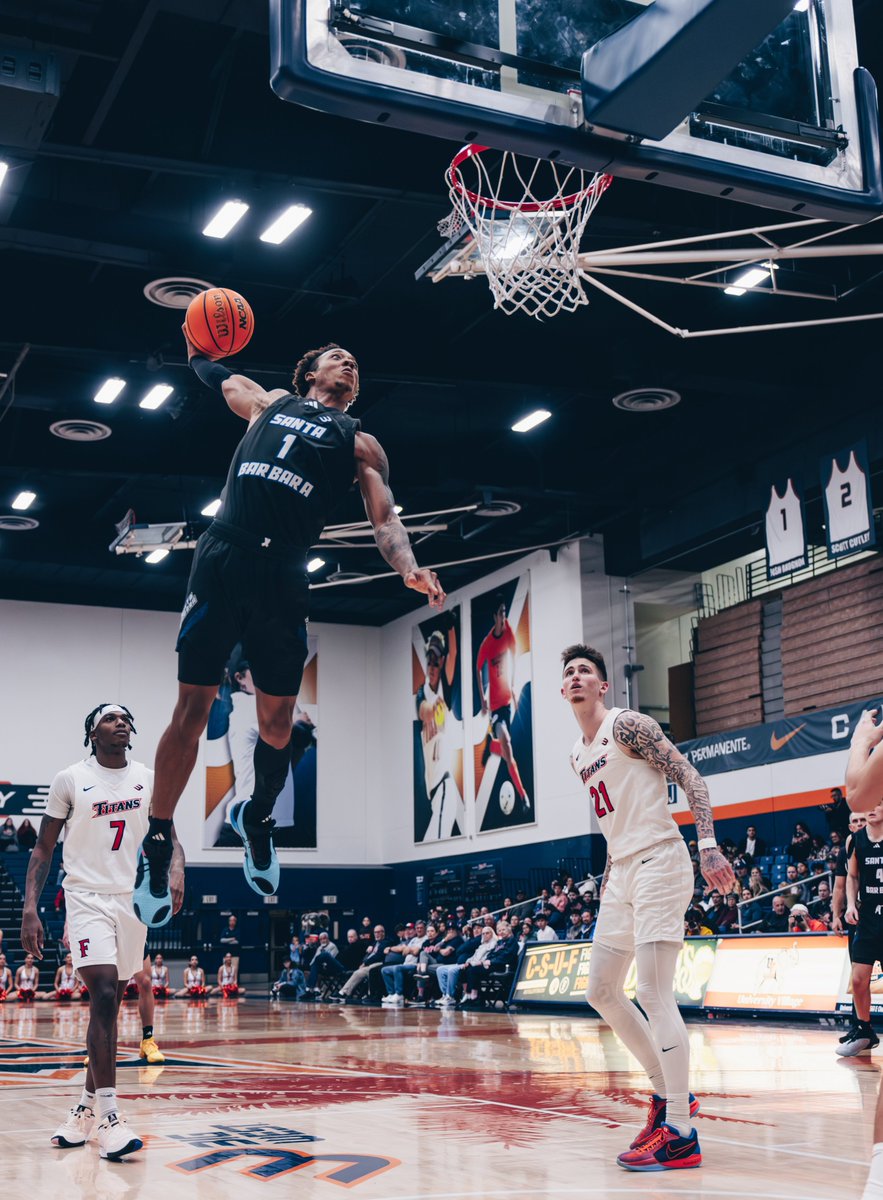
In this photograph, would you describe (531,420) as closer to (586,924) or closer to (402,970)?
(586,924)

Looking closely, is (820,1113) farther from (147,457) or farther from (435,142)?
(147,457)

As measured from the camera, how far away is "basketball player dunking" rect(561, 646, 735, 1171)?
5.77 metres

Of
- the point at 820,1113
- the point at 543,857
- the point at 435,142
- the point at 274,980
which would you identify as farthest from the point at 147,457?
the point at 820,1113

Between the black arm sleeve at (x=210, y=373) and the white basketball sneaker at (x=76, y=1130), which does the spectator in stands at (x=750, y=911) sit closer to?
the white basketball sneaker at (x=76, y=1130)

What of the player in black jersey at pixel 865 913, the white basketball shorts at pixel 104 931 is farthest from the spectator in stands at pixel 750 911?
the white basketball shorts at pixel 104 931

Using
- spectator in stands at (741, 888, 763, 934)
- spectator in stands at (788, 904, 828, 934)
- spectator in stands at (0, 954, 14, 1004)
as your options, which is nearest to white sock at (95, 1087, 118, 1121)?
spectator in stands at (788, 904, 828, 934)

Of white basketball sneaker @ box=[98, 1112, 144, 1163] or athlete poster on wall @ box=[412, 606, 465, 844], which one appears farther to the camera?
athlete poster on wall @ box=[412, 606, 465, 844]

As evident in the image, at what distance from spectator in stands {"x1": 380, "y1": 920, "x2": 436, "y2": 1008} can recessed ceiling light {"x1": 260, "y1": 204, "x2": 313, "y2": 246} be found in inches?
518

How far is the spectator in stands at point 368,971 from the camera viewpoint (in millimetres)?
24417

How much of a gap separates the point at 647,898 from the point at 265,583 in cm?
243

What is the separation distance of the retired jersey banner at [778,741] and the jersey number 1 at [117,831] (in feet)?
45.8

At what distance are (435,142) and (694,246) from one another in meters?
3.90

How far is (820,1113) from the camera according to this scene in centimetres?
705

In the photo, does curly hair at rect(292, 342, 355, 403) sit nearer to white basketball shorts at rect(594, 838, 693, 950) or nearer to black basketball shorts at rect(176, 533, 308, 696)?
black basketball shorts at rect(176, 533, 308, 696)
